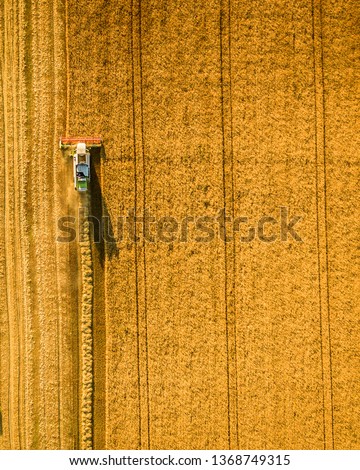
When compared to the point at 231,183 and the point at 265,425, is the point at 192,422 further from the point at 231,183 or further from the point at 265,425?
the point at 231,183

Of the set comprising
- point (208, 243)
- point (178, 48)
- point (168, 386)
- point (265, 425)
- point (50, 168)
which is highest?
point (178, 48)

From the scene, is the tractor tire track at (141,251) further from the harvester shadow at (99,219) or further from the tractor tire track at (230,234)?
the tractor tire track at (230,234)

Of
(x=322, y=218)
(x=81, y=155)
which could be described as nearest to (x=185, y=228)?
(x=81, y=155)

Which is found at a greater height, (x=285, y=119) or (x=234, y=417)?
(x=285, y=119)

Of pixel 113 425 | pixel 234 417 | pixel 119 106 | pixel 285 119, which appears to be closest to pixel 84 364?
pixel 113 425

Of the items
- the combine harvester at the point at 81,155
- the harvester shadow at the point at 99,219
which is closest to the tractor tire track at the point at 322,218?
the harvester shadow at the point at 99,219

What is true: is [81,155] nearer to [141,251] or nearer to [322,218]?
[141,251]

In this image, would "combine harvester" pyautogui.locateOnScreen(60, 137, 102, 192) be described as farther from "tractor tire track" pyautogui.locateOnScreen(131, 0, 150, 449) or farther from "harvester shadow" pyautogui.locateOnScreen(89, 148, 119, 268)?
"tractor tire track" pyautogui.locateOnScreen(131, 0, 150, 449)
